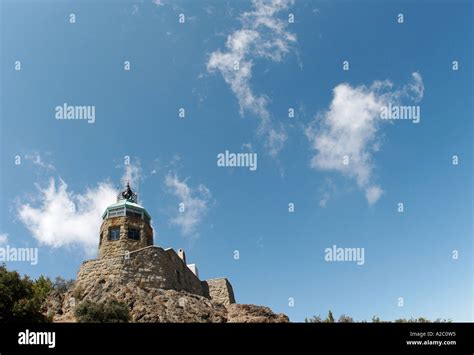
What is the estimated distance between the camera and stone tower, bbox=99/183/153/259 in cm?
4091

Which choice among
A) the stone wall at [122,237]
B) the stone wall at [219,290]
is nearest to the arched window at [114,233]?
the stone wall at [122,237]

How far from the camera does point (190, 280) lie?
4603 cm

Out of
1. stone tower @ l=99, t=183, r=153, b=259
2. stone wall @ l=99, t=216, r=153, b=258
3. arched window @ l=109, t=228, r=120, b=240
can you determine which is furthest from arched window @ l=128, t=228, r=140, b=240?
arched window @ l=109, t=228, r=120, b=240

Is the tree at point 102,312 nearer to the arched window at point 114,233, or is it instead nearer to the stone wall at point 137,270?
the stone wall at point 137,270

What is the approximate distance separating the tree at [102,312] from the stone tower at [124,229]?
956 centimetres

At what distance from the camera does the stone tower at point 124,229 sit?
4091 centimetres

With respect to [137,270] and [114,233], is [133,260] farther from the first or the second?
[114,233]

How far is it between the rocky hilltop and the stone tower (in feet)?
16.2

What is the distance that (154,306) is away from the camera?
3309 cm

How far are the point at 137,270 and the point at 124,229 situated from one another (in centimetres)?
590

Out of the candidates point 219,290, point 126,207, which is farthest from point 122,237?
point 219,290
